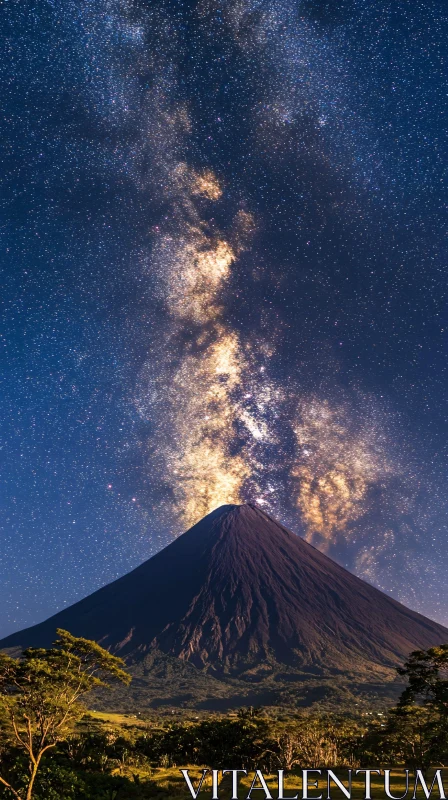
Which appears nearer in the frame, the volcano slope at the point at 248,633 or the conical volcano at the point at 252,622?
the volcano slope at the point at 248,633

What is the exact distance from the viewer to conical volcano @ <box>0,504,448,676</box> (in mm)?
143250

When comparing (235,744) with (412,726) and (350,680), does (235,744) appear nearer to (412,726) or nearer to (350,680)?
(412,726)

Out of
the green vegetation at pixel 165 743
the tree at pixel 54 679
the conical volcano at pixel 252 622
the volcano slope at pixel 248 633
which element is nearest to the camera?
the green vegetation at pixel 165 743

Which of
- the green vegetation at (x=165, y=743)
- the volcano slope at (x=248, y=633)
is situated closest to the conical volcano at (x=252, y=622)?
the volcano slope at (x=248, y=633)

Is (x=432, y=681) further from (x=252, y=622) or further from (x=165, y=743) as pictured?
(x=252, y=622)

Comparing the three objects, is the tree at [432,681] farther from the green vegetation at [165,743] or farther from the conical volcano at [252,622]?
the conical volcano at [252,622]

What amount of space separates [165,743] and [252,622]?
136448 millimetres

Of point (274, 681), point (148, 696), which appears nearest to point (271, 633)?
point (274, 681)

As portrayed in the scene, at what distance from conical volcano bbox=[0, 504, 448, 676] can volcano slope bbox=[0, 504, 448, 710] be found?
40 cm

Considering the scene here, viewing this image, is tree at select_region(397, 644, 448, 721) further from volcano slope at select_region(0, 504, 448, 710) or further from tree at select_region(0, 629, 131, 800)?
volcano slope at select_region(0, 504, 448, 710)

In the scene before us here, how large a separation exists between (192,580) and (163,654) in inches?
1766

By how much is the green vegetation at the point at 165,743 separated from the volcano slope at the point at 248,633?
244 feet

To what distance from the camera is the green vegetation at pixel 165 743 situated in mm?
24312

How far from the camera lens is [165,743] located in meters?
34.3
